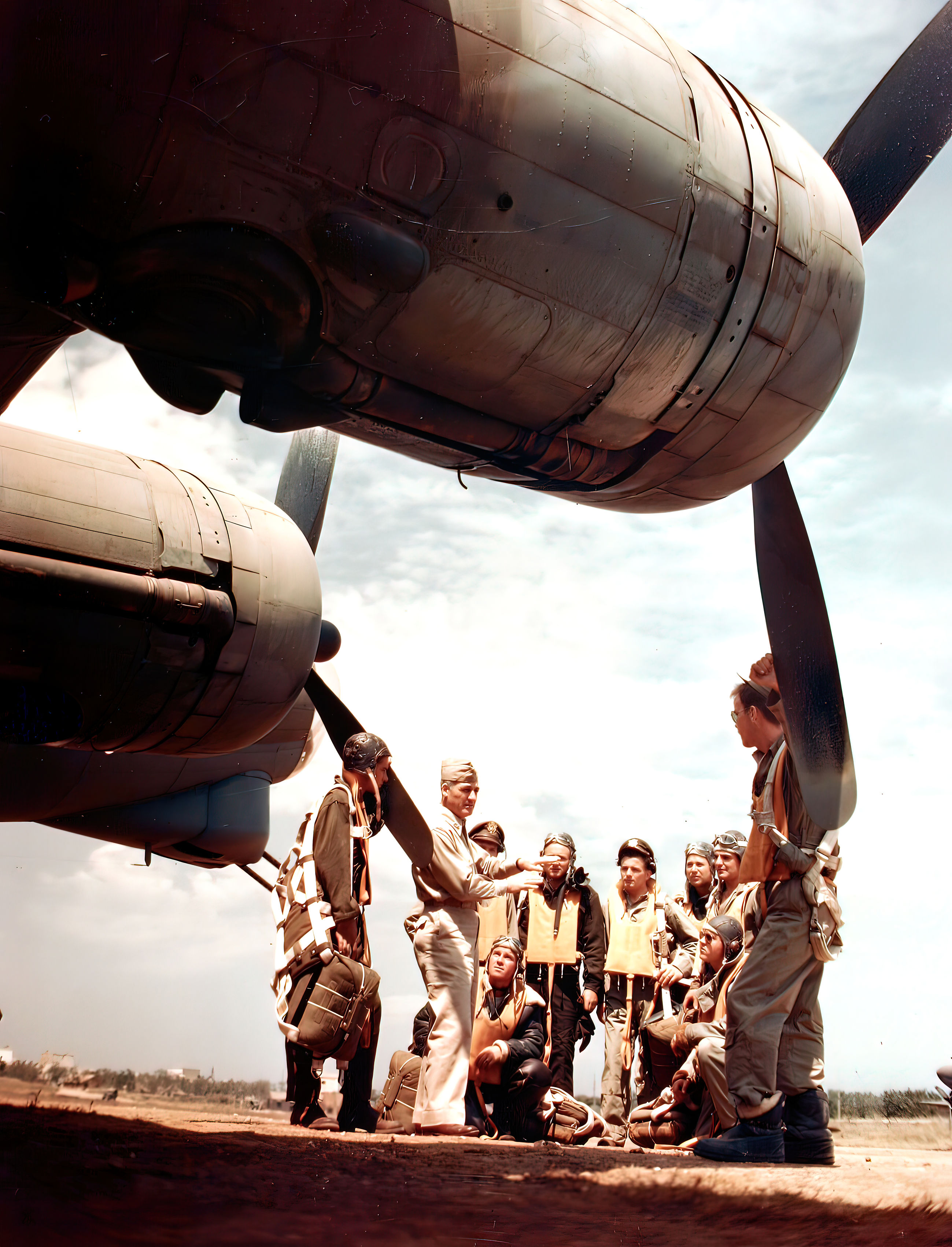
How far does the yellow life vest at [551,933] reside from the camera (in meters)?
6.09

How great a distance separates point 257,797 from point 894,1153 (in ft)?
14.3

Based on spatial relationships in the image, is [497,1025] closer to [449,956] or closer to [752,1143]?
[449,956]

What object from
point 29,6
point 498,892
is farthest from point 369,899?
point 29,6

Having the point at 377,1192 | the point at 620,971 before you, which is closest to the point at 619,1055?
the point at 620,971

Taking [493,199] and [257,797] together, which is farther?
[257,797]

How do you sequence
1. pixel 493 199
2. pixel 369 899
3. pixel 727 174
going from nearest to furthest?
pixel 493 199 → pixel 727 174 → pixel 369 899

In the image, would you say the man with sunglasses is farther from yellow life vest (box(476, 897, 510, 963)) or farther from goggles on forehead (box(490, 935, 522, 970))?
yellow life vest (box(476, 897, 510, 963))

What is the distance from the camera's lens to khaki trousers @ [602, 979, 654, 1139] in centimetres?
604

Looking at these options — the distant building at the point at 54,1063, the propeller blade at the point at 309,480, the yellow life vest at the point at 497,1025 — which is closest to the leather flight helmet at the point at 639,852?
the yellow life vest at the point at 497,1025

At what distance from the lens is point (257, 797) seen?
673 centimetres

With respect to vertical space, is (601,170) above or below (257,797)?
above

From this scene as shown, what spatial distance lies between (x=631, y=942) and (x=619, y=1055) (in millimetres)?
730

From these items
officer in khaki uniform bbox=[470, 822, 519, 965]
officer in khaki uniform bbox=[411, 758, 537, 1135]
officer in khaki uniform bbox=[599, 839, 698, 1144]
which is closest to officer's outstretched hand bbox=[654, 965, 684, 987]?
officer in khaki uniform bbox=[599, 839, 698, 1144]

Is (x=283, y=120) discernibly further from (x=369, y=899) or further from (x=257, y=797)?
(x=257, y=797)
